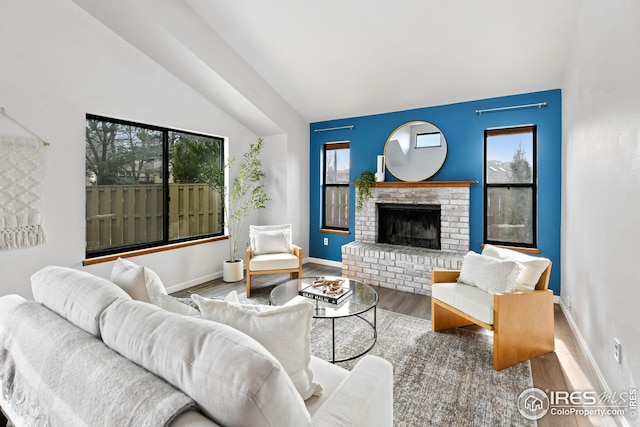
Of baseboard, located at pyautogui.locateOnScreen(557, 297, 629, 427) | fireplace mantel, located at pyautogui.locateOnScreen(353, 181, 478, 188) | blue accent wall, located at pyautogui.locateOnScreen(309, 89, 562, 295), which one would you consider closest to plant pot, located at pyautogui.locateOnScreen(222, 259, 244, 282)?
blue accent wall, located at pyautogui.locateOnScreen(309, 89, 562, 295)

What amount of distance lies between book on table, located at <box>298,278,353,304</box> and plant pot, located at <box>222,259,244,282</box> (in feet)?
5.83

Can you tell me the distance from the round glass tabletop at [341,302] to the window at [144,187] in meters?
1.98

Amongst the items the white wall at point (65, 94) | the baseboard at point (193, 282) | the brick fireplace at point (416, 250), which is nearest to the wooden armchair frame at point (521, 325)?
the brick fireplace at point (416, 250)

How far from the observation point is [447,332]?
2887mm

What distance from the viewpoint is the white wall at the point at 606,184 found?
1.62 meters

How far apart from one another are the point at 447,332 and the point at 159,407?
2.66m

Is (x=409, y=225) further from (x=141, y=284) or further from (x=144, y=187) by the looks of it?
(x=141, y=284)

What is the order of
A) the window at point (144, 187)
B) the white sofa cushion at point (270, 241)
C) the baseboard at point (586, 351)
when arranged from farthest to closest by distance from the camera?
the white sofa cushion at point (270, 241), the window at point (144, 187), the baseboard at point (586, 351)

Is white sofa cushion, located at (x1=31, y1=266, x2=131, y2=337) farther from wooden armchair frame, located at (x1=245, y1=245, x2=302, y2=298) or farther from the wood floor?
wooden armchair frame, located at (x1=245, y1=245, x2=302, y2=298)

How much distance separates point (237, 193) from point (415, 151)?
262 cm

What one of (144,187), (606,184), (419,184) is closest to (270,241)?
(144,187)

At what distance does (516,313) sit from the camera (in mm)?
2357

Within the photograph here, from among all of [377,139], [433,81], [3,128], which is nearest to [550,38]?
[433,81]

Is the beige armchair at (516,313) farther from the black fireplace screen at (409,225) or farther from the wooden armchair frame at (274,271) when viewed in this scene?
the wooden armchair frame at (274,271)
